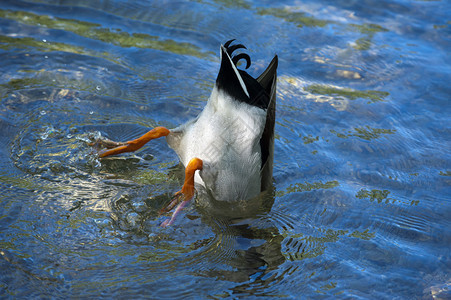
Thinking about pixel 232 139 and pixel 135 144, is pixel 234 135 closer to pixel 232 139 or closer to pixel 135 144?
pixel 232 139

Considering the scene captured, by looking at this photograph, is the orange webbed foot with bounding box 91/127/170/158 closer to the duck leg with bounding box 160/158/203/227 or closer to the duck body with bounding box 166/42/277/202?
the duck body with bounding box 166/42/277/202

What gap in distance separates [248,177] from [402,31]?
4.46 meters

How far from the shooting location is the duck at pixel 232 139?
406cm

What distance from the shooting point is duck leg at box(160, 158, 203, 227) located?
4.16m

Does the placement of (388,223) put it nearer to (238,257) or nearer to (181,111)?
(238,257)

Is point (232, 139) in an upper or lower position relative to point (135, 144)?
upper

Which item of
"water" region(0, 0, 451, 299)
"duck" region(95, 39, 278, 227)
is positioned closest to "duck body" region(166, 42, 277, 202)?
"duck" region(95, 39, 278, 227)

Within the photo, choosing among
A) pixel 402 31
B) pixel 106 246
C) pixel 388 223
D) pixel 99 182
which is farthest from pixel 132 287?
pixel 402 31

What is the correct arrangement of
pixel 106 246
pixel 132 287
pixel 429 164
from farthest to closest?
pixel 429 164 → pixel 106 246 → pixel 132 287

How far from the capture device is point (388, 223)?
14.3 ft

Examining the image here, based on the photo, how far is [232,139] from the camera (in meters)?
4.12

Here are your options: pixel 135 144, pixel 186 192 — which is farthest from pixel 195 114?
pixel 186 192

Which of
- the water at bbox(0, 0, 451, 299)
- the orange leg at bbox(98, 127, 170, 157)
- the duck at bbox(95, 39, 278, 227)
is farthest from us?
the orange leg at bbox(98, 127, 170, 157)

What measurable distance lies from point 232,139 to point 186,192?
60cm
